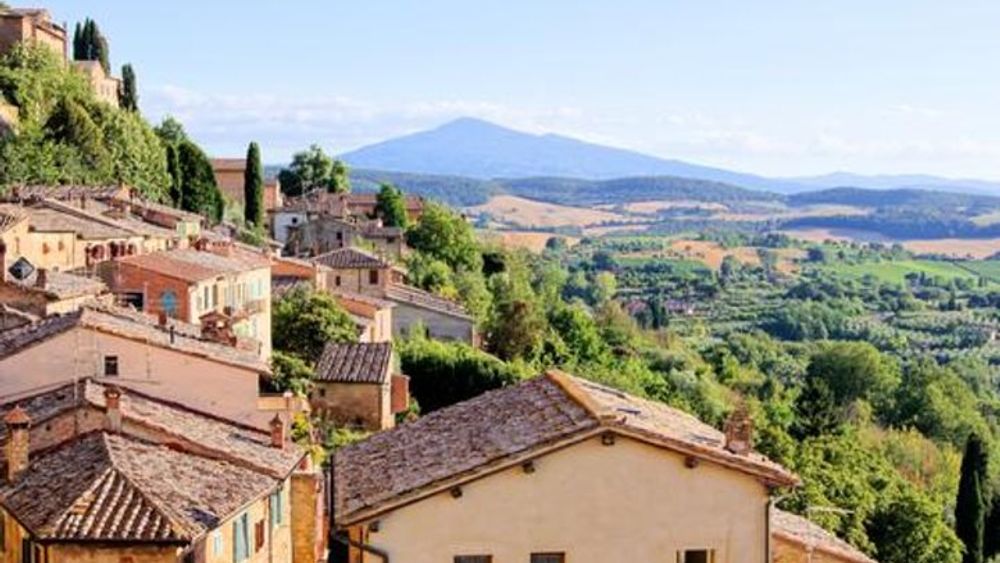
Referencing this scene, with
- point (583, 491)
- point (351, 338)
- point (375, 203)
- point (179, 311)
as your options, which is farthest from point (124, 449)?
point (375, 203)

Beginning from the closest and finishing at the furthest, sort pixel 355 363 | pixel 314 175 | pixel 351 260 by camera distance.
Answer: pixel 355 363 < pixel 351 260 < pixel 314 175

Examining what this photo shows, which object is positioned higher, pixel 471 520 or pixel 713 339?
pixel 471 520

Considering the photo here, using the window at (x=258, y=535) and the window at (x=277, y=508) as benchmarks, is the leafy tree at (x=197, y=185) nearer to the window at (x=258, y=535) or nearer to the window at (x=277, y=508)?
the window at (x=277, y=508)

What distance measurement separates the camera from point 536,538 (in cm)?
1639

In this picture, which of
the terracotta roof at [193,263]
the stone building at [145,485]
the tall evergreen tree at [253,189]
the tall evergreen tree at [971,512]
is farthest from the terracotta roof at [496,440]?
the tall evergreen tree at [253,189]

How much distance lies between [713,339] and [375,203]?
51.4m

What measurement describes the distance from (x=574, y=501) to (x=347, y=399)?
77.5 feet

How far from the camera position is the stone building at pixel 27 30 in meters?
77.6

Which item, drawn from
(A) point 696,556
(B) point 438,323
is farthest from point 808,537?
(B) point 438,323

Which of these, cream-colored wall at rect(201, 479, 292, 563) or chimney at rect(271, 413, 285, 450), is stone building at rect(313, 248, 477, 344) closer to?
chimney at rect(271, 413, 285, 450)

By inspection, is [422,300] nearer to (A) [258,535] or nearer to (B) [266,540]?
(B) [266,540]

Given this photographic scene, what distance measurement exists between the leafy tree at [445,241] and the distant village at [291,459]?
38.5 m

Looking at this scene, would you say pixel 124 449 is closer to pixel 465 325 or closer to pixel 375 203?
pixel 465 325

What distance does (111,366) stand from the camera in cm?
2689
